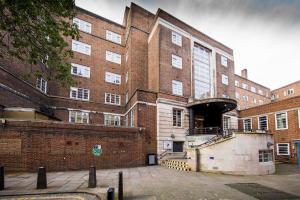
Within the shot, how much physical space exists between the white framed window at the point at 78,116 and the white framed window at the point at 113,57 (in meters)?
9.11

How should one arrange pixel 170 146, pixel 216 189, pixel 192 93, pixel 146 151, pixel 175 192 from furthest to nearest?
pixel 192 93
pixel 170 146
pixel 146 151
pixel 216 189
pixel 175 192

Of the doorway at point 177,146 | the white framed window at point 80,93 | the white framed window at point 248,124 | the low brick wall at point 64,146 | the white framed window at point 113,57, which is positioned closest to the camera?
the low brick wall at point 64,146

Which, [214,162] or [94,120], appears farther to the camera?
[94,120]

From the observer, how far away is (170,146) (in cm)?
2009

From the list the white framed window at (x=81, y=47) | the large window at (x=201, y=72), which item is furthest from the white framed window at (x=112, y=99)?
the large window at (x=201, y=72)

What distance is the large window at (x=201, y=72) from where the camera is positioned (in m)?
25.8

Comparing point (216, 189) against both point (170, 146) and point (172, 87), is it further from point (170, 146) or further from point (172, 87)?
point (172, 87)

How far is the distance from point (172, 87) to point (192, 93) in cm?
337

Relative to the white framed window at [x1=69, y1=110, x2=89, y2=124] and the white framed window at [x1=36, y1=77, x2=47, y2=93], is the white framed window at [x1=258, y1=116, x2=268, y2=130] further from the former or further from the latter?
the white framed window at [x1=36, y1=77, x2=47, y2=93]

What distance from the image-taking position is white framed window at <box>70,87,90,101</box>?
86.3 ft

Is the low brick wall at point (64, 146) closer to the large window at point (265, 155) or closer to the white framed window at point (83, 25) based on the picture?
the large window at point (265, 155)

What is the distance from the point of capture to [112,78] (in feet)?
96.6

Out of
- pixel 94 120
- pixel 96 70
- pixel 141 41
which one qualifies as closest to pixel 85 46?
pixel 96 70

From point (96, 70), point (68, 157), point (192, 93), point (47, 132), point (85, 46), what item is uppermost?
point (85, 46)
